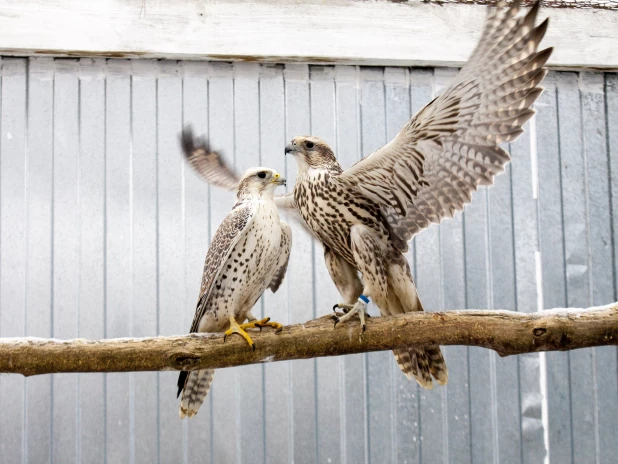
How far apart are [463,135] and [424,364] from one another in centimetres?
88

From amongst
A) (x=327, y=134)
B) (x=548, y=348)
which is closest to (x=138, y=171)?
(x=327, y=134)

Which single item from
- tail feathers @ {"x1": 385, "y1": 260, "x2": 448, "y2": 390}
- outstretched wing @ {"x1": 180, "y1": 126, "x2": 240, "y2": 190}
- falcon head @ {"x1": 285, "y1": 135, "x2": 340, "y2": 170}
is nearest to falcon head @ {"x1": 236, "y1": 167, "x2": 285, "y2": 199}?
falcon head @ {"x1": 285, "y1": 135, "x2": 340, "y2": 170}

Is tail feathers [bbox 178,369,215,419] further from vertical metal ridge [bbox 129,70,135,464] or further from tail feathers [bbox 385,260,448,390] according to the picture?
vertical metal ridge [bbox 129,70,135,464]

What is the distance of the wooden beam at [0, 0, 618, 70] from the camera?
11.4 feet

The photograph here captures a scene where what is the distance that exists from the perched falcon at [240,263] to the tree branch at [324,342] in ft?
0.29

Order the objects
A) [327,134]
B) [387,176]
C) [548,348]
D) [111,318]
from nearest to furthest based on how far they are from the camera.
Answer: [548,348] → [387,176] → [111,318] → [327,134]

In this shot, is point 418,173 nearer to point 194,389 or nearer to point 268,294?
point 194,389

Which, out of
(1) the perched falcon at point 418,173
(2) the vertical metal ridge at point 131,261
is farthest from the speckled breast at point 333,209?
(2) the vertical metal ridge at point 131,261

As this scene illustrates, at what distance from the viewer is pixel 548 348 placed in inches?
86.0

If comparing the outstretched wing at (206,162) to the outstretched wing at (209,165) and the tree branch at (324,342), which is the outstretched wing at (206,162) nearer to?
the outstretched wing at (209,165)

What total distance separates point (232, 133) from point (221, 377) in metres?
1.28

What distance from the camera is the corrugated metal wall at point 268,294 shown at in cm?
344

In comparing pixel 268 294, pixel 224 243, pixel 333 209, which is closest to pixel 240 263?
pixel 224 243

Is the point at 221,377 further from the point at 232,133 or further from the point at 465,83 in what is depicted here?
the point at 465,83
